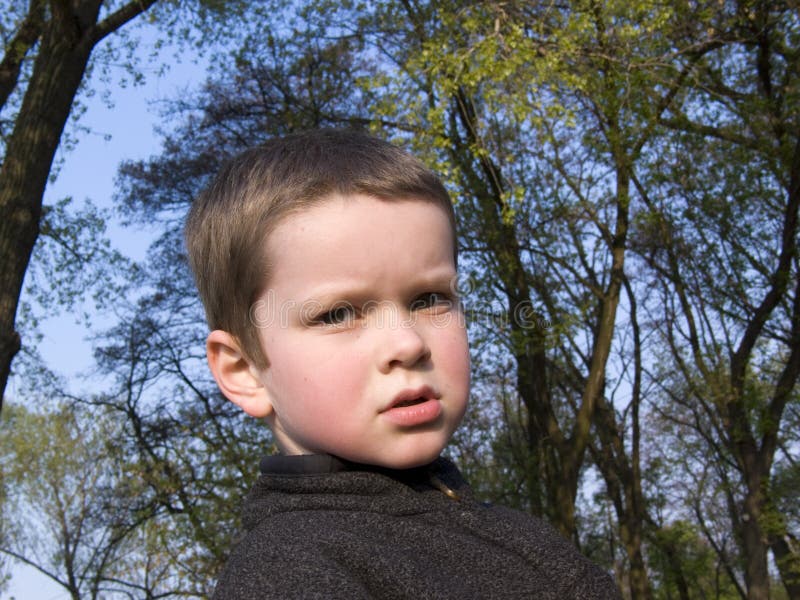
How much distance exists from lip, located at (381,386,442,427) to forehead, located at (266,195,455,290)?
0.19 m

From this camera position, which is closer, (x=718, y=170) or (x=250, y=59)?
(x=718, y=170)

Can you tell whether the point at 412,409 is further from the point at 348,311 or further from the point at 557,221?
the point at 557,221

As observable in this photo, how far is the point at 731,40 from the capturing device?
36.5ft

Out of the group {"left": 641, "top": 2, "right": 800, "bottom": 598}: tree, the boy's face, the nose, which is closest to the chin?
the boy's face

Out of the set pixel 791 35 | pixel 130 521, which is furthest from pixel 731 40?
pixel 130 521

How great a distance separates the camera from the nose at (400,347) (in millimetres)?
1333

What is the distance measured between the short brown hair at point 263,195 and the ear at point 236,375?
3cm

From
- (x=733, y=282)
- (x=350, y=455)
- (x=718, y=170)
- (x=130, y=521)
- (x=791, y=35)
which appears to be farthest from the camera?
(x=130, y=521)

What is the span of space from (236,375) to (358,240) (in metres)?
0.39

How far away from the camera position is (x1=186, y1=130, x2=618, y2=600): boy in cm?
133

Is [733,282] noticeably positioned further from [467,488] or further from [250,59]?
→ [467,488]

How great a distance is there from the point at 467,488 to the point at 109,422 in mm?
15768

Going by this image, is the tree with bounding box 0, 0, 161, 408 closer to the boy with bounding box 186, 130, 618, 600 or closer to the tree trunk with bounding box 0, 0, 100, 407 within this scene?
the tree trunk with bounding box 0, 0, 100, 407

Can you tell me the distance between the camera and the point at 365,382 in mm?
1358
